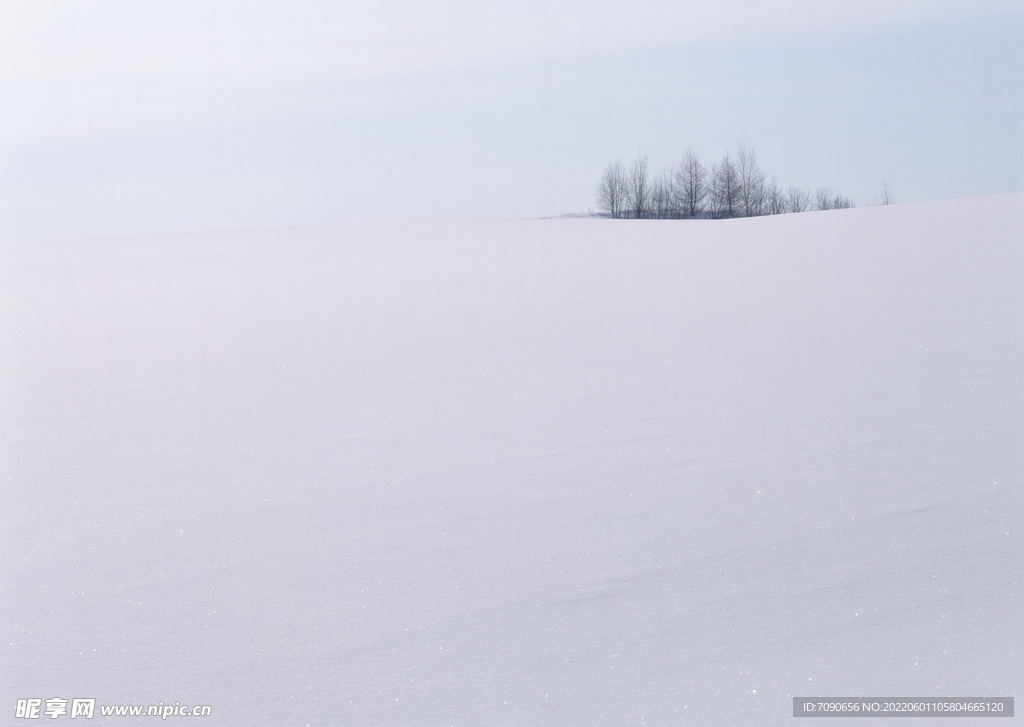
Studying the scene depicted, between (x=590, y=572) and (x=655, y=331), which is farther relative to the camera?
(x=655, y=331)

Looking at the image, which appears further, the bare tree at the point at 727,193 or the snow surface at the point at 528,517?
the bare tree at the point at 727,193

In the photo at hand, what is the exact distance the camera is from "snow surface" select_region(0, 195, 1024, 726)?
1.75 m

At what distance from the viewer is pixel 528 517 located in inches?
93.4

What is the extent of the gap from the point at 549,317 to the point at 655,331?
891 mm

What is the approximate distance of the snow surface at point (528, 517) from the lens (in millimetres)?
1747

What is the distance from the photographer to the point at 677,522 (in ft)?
7.57

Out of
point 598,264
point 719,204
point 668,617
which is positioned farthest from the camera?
point 719,204

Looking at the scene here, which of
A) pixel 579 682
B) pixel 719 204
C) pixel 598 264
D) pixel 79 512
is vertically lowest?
pixel 579 682

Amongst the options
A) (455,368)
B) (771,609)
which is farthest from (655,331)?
(771,609)

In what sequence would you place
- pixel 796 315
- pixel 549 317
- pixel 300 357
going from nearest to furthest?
pixel 300 357
pixel 796 315
pixel 549 317

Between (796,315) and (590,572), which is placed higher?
(796,315)

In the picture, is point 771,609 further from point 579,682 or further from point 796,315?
point 796,315

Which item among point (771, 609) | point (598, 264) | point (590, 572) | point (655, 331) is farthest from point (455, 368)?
point (598, 264)

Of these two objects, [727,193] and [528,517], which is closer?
[528,517]
